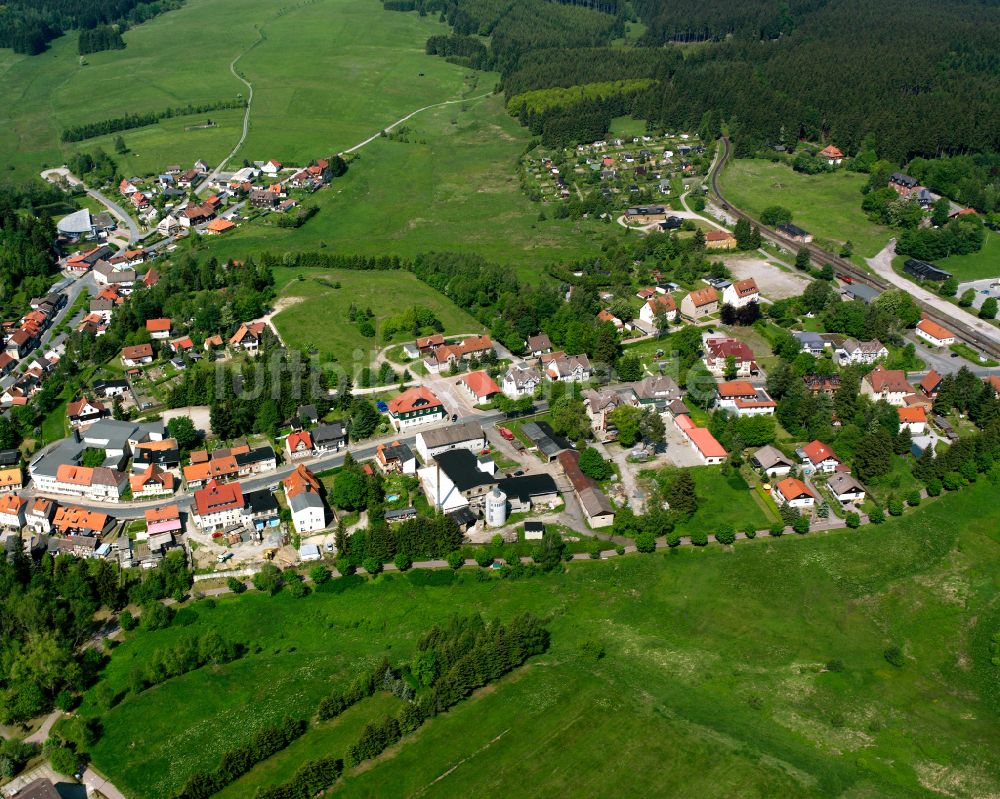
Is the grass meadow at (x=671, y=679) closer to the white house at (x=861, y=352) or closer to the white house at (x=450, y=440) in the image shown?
the white house at (x=450, y=440)

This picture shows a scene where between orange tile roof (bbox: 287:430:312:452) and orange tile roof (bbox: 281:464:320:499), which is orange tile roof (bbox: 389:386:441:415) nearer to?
orange tile roof (bbox: 287:430:312:452)

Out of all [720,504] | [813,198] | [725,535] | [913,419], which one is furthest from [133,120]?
[913,419]

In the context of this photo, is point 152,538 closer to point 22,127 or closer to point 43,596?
point 43,596

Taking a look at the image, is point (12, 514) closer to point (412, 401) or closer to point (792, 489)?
point (412, 401)

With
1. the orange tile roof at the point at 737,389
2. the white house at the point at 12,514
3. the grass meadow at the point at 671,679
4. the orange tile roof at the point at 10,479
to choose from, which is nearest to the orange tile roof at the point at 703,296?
the orange tile roof at the point at 737,389

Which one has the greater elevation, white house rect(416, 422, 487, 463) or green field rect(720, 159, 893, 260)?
green field rect(720, 159, 893, 260)

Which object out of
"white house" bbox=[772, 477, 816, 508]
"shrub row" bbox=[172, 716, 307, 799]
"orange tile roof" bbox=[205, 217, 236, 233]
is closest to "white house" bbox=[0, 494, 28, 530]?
"shrub row" bbox=[172, 716, 307, 799]

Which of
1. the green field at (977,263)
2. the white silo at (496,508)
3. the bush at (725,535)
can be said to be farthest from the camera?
the green field at (977,263)
